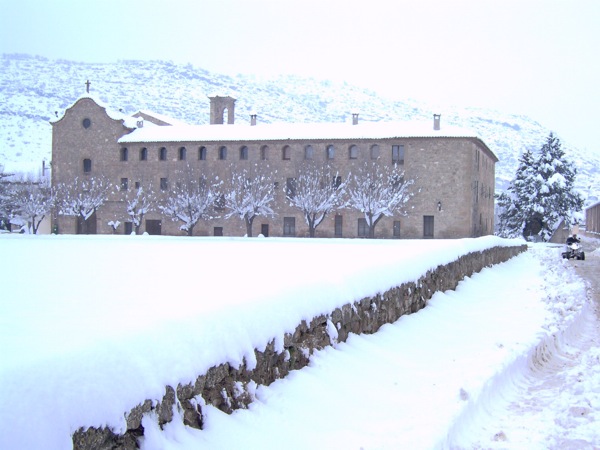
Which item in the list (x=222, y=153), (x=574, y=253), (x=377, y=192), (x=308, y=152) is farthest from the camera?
(x=222, y=153)

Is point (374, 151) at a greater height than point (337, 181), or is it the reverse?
point (374, 151)

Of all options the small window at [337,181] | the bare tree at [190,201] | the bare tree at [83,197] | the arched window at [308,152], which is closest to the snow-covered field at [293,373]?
the bare tree at [190,201]

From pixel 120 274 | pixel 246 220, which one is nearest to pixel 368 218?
pixel 246 220

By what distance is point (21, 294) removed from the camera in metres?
6.88

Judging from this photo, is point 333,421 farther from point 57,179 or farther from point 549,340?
point 57,179

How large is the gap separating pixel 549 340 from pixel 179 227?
4387 centimetres

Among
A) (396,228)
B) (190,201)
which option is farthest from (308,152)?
(190,201)

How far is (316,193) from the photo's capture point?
4606 cm

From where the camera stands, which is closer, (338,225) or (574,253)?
(574,253)

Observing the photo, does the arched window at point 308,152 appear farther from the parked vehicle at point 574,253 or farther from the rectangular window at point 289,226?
the parked vehicle at point 574,253

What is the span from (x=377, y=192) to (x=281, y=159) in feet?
27.6

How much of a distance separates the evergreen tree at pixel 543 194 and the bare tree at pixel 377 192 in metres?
15.0

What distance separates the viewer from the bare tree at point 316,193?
150 ft

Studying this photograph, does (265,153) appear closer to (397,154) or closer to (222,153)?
(222,153)
